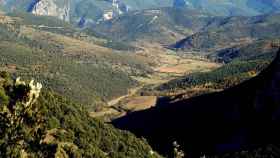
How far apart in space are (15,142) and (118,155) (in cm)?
9116

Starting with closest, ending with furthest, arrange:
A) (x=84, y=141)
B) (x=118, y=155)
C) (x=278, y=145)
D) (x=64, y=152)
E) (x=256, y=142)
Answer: (x=64, y=152) → (x=84, y=141) → (x=118, y=155) → (x=278, y=145) → (x=256, y=142)

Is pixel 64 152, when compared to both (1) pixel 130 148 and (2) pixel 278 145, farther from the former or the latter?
(2) pixel 278 145

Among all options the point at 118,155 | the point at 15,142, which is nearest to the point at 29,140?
the point at 15,142

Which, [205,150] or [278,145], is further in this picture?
[205,150]

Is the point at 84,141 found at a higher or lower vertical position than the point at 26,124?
lower

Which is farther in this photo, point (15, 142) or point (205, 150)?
point (205, 150)

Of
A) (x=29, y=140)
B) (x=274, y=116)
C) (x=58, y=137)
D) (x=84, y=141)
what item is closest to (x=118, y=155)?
(x=84, y=141)

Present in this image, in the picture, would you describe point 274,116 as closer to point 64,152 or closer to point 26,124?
point 64,152

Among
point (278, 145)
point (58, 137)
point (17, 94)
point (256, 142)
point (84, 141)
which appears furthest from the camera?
point (256, 142)

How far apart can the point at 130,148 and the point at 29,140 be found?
336 ft

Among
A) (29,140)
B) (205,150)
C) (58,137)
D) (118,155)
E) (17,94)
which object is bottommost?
(205,150)

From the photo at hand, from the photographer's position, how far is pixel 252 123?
651ft

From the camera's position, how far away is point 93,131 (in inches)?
6294

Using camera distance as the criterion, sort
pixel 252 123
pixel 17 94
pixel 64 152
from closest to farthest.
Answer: pixel 17 94, pixel 64 152, pixel 252 123
